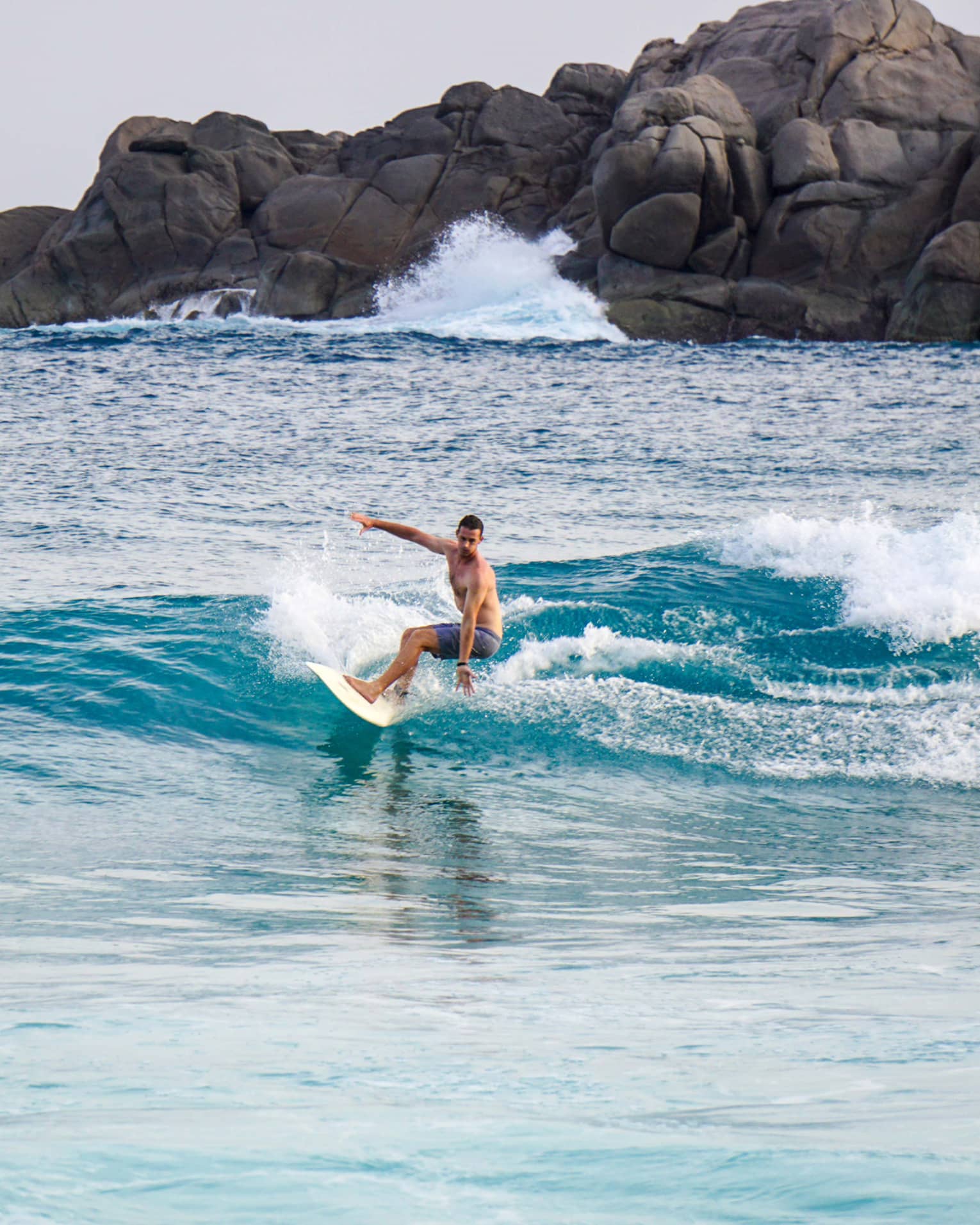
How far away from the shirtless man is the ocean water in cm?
53

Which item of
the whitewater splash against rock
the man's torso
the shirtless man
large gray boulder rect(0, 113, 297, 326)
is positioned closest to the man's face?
the shirtless man

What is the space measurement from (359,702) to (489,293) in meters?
42.2

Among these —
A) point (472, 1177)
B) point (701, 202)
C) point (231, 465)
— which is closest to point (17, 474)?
point (231, 465)

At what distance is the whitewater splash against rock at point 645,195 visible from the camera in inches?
1687

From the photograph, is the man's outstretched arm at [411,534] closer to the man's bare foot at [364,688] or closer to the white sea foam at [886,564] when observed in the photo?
the man's bare foot at [364,688]

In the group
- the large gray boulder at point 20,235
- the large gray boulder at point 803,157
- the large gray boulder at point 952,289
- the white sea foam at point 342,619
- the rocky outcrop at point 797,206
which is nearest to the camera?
the white sea foam at point 342,619

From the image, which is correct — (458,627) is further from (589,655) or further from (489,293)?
(489,293)

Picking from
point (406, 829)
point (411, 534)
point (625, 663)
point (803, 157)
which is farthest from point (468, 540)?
point (803, 157)

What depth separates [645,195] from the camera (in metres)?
43.3

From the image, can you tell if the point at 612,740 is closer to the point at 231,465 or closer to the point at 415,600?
the point at 415,600

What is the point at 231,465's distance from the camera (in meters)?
19.8

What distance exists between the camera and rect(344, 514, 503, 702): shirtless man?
29.1 ft

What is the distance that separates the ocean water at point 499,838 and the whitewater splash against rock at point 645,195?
870 inches

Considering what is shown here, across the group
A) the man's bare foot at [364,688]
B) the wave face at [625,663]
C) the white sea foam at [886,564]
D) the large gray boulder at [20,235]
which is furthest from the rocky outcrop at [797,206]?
the man's bare foot at [364,688]
